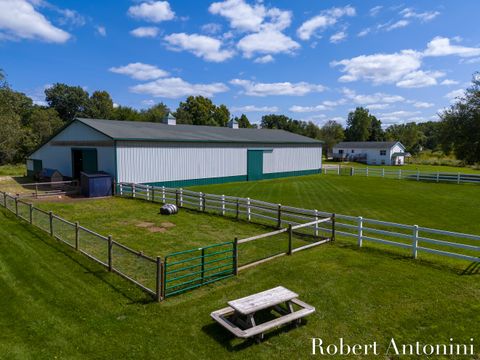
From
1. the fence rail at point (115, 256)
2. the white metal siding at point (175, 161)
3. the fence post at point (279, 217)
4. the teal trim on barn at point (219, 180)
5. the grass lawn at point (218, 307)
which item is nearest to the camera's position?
the grass lawn at point (218, 307)

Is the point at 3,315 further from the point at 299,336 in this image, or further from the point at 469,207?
the point at 469,207

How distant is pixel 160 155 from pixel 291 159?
17327mm

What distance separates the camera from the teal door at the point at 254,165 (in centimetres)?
3384

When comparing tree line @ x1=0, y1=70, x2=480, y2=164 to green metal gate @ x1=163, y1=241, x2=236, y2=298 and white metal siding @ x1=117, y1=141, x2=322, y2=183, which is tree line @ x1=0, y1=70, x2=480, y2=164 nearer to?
white metal siding @ x1=117, y1=141, x2=322, y2=183

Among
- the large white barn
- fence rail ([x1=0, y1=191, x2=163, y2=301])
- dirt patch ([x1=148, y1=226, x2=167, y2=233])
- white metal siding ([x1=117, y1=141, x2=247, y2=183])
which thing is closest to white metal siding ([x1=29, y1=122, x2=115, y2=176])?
the large white barn

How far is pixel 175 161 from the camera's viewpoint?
27.6 metres

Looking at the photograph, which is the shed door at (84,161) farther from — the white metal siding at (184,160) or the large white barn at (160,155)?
the white metal siding at (184,160)

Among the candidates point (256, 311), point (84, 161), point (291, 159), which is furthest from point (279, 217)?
point (291, 159)

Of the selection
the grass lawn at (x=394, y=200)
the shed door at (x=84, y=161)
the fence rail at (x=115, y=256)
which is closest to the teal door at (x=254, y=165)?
the grass lawn at (x=394, y=200)

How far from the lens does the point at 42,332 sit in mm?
6523

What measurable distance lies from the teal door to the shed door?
14230mm

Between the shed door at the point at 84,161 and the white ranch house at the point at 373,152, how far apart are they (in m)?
57.0

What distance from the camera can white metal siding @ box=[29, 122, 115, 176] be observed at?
82.6 feet

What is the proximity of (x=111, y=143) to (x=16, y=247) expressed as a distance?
543 inches
